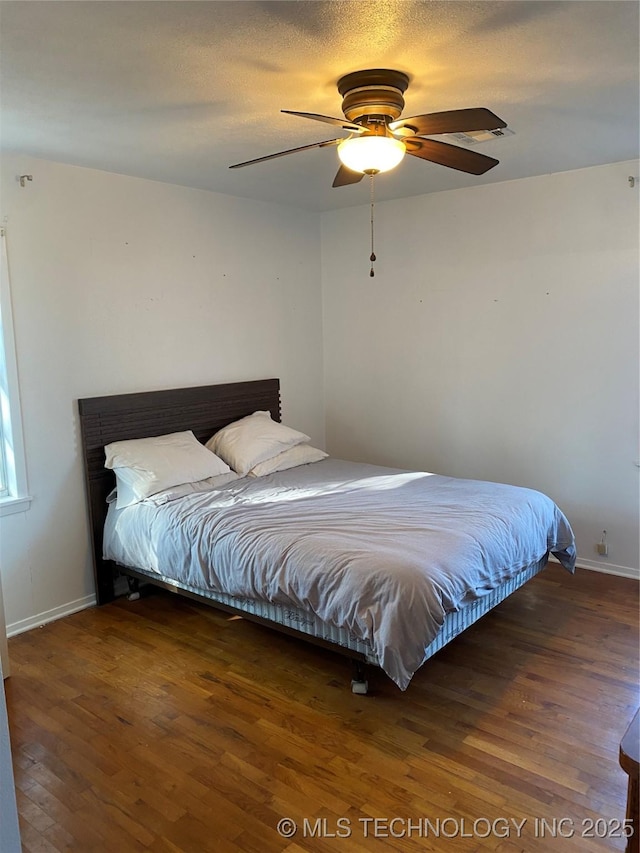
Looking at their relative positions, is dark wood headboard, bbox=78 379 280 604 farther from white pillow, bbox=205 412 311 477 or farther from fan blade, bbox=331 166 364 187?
fan blade, bbox=331 166 364 187

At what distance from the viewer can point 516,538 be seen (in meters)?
3.05

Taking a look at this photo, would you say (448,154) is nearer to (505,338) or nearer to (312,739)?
(505,338)

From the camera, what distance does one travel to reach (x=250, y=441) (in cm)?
417

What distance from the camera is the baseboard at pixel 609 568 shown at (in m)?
3.93

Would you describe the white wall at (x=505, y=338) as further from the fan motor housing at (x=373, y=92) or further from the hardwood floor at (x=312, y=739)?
the fan motor housing at (x=373, y=92)

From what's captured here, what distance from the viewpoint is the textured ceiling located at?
1854 millimetres

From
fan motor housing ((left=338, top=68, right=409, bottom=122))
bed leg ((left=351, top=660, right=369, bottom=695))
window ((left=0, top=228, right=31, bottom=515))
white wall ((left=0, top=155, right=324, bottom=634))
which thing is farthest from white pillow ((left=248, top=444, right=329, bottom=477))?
fan motor housing ((left=338, top=68, right=409, bottom=122))

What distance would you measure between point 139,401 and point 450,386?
226 centimetres

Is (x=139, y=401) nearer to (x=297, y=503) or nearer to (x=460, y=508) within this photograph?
(x=297, y=503)

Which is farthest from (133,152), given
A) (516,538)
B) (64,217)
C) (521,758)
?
(521,758)

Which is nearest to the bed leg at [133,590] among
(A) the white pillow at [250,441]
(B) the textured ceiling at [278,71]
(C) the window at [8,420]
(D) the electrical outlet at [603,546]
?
(C) the window at [8,420]

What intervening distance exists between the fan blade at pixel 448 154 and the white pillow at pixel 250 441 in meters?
2.20

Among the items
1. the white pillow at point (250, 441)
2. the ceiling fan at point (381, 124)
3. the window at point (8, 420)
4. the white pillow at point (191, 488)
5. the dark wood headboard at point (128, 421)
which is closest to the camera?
the ceiling fan at point (381, 124)

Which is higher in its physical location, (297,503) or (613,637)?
(297,503)
